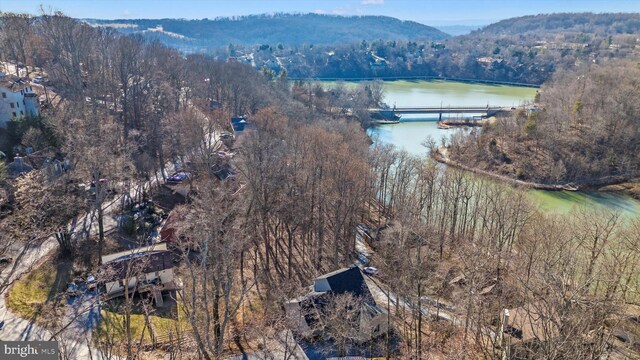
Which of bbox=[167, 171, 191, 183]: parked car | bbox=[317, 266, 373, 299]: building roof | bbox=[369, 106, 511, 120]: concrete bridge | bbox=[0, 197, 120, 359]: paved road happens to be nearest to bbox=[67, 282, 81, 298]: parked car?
bbox=[0, 197, 120, 359]: paved road

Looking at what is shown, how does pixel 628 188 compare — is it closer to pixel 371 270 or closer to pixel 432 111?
pixel 371 270

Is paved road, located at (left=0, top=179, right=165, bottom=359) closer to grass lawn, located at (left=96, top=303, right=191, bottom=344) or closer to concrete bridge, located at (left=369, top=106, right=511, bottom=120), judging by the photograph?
grass lawn, located at (left=96, top=303, right=191, bottom=344)

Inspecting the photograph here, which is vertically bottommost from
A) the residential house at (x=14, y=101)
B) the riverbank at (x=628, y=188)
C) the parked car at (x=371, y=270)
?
the parked car at (x=371, y=270)

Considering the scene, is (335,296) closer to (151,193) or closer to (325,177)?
(325,177)

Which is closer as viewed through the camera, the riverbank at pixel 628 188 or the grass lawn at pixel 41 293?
the grass lawn at pixel 41 293

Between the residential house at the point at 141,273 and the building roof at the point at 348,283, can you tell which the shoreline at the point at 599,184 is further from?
the residential house at the point at 141,273

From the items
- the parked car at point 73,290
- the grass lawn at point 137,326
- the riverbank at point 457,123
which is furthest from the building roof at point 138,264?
the riverbank at point 457,123
